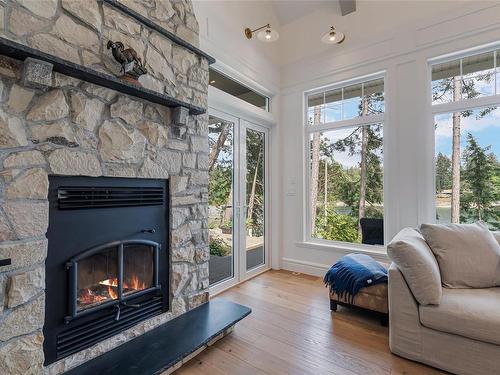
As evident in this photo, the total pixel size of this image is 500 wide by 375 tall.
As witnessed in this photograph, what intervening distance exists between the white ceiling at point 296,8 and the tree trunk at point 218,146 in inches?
82.9

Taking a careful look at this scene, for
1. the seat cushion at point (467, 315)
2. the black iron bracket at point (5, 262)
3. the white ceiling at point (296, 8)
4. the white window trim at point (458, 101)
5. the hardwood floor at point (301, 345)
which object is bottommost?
the hardwood floor at point (301, 345)

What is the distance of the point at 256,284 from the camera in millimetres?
3531

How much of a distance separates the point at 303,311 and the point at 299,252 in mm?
1380

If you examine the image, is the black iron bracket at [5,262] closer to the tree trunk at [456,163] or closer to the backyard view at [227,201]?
the backyard view at [227,201]

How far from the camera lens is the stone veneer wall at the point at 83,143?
137cm

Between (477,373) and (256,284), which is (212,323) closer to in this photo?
(256,284)

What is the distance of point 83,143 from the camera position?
1668 millimetres

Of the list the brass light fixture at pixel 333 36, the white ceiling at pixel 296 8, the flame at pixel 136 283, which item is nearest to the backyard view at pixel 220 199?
the flame at pixel 136 283

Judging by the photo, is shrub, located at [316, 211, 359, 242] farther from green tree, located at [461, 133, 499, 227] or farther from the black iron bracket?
the black iron bracket

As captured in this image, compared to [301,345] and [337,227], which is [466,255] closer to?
[301,345]

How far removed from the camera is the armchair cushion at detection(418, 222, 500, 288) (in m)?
2.12

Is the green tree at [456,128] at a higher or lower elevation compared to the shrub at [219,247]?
higher

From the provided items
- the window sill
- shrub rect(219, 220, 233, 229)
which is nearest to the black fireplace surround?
shrub rect(219, 220, 233, 229)

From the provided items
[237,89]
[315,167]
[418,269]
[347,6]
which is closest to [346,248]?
[315,167]
